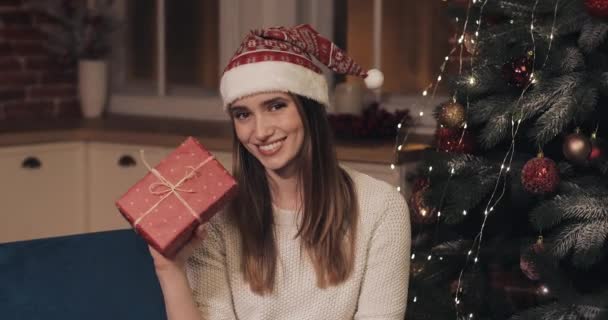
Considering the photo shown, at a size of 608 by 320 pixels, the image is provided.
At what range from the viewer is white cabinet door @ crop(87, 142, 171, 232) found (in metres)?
3.50

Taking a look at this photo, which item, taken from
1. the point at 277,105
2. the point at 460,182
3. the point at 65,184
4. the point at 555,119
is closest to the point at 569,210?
the point at 555,119

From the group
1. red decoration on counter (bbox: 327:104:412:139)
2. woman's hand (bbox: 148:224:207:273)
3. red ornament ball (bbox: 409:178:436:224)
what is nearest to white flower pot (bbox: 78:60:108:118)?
red decoration on counter (bbox: 327:104:412:139)

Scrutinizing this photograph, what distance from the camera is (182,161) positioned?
1.67 m

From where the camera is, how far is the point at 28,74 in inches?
154

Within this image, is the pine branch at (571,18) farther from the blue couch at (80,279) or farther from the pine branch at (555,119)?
the blue couch at (80,279)

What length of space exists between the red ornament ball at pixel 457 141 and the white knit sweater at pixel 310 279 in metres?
0.54

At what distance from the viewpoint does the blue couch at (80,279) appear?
1790mm

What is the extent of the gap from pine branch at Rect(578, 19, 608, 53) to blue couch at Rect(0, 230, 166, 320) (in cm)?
99

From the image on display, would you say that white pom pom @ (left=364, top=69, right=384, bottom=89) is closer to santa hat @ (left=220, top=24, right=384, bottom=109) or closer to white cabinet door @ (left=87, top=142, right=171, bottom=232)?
santa hat @ (left=220, top=24, right=384, bottom=109)

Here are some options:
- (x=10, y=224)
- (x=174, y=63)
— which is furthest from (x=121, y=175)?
(x=174, y=63)

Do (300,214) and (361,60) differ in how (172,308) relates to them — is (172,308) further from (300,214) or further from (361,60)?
(361,60)

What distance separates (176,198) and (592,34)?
102cm

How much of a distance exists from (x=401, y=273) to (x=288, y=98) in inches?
14.9

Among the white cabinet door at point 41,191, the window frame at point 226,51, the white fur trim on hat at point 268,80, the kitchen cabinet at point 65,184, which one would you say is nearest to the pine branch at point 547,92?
the white fur trim on hat at point 268,80
